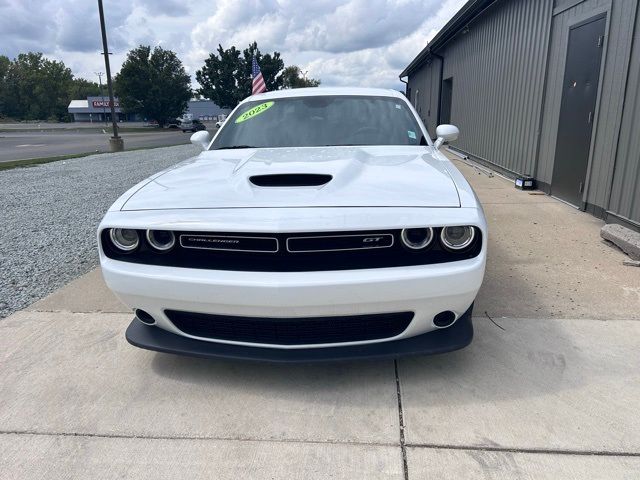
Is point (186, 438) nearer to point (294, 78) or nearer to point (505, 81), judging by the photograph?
point (505, 81)

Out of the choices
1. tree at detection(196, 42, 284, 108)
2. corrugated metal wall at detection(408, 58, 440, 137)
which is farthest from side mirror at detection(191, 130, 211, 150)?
tree at detection(196, 42, 284, 108)

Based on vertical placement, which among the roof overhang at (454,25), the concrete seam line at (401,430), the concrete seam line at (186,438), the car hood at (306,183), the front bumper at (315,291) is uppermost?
the roof overhang at (454,25)

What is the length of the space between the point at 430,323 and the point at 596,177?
4.75 meters

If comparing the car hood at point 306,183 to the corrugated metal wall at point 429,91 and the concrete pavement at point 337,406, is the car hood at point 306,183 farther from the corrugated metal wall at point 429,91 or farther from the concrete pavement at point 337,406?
the corrugated metal wall at point 429,91

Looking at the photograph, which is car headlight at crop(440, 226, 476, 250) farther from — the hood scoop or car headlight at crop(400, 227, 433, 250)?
the hood scoop

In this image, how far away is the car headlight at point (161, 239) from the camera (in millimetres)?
2428

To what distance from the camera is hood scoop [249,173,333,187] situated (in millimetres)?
2592

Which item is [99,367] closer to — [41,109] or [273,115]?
[273,115]

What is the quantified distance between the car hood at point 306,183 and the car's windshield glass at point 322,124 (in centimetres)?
49

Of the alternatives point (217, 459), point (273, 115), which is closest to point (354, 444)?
point (217, 459)

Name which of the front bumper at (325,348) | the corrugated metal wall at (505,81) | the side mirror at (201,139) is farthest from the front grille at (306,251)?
the corrugated metal wall at (505,81)

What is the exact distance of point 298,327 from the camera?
2389mm

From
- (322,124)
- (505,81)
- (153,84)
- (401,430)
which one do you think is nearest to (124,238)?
(401,430)

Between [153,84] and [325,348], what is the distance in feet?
218
